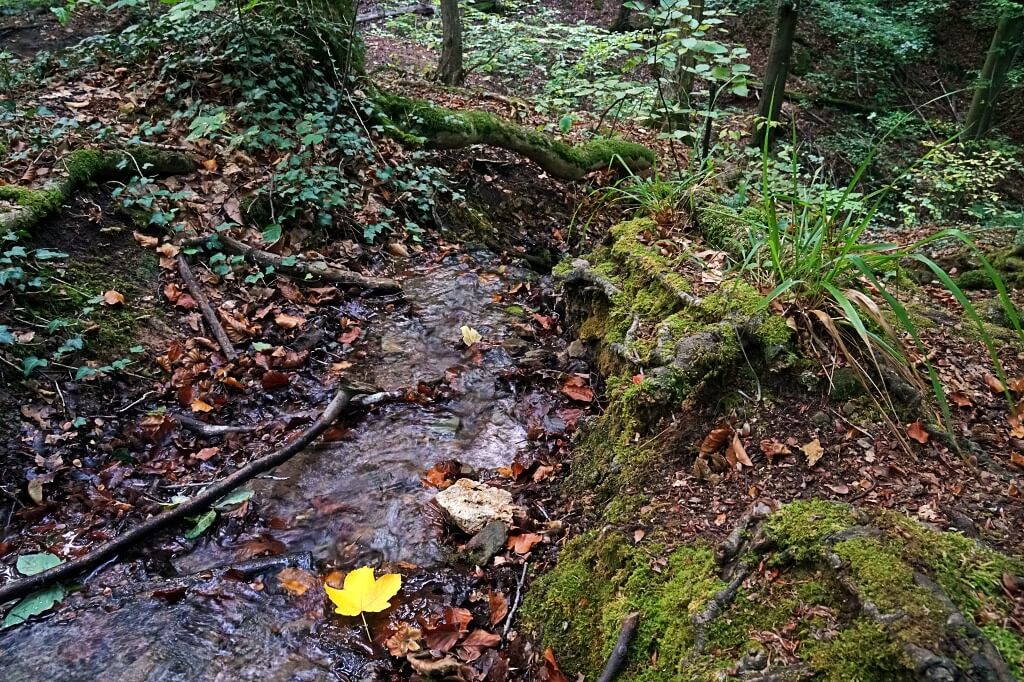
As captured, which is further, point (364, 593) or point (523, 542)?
point (523, 542)

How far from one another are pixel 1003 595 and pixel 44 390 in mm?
4228

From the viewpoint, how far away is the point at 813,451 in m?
2.20

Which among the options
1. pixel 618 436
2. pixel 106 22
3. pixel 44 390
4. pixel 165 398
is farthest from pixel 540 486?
pixel 106 22

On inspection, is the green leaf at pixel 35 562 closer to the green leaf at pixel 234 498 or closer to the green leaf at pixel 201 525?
the green leaf at pixel 201 525

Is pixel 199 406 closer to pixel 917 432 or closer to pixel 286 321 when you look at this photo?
pixel 286 321

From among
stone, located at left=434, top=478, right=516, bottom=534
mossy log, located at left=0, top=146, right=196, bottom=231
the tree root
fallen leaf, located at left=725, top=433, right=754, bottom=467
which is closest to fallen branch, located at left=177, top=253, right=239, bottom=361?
the tree root

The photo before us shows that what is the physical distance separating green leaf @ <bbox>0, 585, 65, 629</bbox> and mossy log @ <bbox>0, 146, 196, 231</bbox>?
2350 millimetres

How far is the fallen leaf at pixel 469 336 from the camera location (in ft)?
14.8

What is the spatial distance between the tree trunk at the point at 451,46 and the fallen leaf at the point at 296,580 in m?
8.58

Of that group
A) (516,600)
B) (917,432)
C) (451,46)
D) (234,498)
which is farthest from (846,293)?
(451,46)

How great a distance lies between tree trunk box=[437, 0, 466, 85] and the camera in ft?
29.8

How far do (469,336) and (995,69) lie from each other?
36.0 feet

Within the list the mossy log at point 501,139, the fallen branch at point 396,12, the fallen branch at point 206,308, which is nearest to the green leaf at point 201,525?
the fallen branch at point 206,308

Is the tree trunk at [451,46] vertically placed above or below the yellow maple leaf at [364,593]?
above
